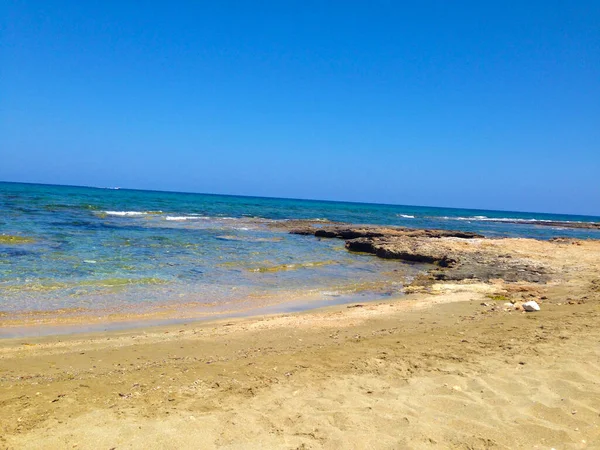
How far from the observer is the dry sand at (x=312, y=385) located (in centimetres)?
349

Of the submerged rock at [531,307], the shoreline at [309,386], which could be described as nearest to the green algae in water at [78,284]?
the shoreline at [309,386]

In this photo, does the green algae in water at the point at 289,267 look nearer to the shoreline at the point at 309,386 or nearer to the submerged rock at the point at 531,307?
the shoreline at the point at 309,386

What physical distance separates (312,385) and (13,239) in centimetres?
1582

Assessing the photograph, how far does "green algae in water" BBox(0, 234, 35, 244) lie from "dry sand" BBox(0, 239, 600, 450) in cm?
1133

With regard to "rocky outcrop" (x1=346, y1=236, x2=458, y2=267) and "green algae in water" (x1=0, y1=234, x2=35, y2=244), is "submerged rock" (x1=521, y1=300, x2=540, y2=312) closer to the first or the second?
"rocky outcrop" (x1=346, y1=236, x2=458, y2=267)

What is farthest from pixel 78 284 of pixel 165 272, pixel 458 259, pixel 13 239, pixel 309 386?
pixel 458 259

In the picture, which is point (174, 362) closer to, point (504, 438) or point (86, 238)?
point (504, 438)

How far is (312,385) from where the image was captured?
449cm

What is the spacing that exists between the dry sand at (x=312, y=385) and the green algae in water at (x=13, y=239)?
37.2ft

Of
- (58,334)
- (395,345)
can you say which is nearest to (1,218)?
(58,334)

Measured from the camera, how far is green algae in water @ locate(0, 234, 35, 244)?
15.3 meters

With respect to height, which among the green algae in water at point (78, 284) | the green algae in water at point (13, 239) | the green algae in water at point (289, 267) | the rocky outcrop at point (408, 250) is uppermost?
the rocky outcrop at point (408, 250)

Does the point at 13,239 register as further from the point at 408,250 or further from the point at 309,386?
the point at 309,386

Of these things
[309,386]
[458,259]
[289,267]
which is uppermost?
[458,259]
